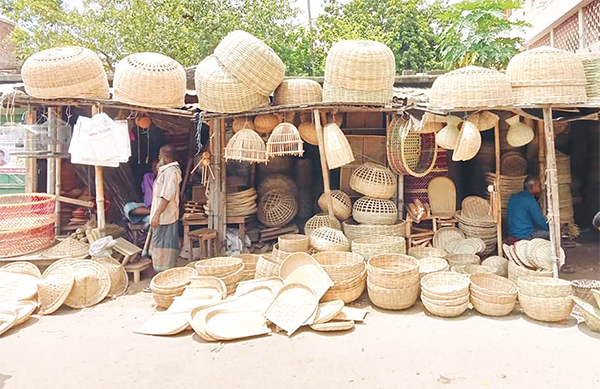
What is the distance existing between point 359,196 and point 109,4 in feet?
46.4

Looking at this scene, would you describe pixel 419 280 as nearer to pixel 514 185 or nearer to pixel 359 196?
pixel 359 196

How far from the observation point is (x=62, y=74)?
5.09 meters

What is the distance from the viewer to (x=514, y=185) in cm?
671

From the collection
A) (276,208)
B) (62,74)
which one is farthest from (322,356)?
(62,74)

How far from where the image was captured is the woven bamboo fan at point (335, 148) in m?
5.26

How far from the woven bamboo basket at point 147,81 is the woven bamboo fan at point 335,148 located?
2.20 metres

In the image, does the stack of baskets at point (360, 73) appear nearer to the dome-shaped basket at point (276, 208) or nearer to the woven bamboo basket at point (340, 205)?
the woven bamboo basket at point (340, 205)

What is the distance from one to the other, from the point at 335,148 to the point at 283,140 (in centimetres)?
71

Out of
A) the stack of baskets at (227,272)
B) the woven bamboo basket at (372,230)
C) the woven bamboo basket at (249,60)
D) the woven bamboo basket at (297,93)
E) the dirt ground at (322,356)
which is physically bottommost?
the dirt ground at (322,356)

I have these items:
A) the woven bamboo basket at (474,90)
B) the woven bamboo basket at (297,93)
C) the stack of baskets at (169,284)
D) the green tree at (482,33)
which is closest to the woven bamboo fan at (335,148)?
the woven bamboo basket at (297,93)

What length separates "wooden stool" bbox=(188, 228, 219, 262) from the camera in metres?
6.12

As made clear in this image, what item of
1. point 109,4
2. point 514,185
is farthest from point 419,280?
point 109,4

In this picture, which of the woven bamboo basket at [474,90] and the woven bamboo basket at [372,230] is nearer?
the woven bamboo basket at [474,90]

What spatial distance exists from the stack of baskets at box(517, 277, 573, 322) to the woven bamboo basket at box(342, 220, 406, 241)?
1.90 metres
